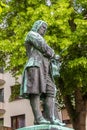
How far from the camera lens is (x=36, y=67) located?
387 inches

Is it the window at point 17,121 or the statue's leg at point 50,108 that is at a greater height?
the window at point 17,121

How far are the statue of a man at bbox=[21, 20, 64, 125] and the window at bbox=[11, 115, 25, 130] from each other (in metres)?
30.2

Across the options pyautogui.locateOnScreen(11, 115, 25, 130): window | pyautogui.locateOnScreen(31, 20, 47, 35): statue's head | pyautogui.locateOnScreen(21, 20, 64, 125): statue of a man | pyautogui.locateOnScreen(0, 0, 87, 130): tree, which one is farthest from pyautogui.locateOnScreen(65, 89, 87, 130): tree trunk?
pyautogui.locateOnScreen(11, 115, 25, 130): window

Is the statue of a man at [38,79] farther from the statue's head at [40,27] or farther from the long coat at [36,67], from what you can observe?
the statue's head at [40,27]

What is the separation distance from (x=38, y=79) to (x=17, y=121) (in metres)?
31.1

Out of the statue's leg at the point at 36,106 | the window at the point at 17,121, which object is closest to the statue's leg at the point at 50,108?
the statue's leg at the point at 36,106

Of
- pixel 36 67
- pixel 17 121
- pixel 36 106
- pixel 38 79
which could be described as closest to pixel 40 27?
pixel 36 67

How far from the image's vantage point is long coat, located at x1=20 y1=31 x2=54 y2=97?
383 inches

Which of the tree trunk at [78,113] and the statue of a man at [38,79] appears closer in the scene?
the statue of a man at [38,79]

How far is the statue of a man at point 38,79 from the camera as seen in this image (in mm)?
9703

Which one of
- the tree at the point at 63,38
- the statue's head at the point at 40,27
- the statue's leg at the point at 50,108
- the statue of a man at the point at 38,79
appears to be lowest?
the statue's leg at the point at 50,108

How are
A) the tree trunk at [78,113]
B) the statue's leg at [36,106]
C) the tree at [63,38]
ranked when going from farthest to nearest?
the tree trunk at [78,113] < the tree at [63,38] < the statue's leg at [36,106]

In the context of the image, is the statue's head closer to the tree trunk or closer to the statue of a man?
the statue of a man

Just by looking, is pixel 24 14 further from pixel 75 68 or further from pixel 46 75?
pixel 46 75
